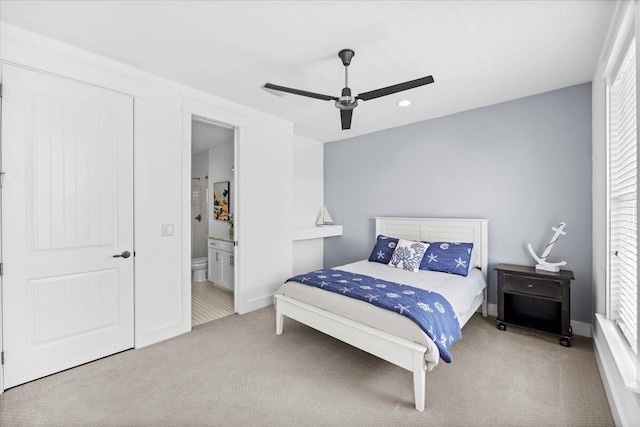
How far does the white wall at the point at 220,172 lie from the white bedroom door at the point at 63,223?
244 cm

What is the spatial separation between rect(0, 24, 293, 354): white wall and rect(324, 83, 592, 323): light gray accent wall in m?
1.74

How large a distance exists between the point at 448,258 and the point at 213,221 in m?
4.24

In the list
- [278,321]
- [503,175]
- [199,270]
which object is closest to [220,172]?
[199,270]

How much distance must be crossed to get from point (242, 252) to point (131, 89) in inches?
79.0

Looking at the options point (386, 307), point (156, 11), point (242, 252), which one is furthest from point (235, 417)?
point (156, 11)

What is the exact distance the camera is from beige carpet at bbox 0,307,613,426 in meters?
1.79

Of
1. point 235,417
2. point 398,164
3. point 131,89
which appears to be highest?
point 131,89

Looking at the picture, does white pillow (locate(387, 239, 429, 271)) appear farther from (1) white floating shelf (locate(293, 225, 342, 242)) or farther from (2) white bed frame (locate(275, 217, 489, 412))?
(1) white floating shelf (locate(293, 225, 342, 242))

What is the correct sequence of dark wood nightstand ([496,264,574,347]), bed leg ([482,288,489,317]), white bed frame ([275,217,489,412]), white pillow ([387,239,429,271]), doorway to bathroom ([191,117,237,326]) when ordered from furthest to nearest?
doorway to bathroom ([191,117,237,326]) → bed leg ([482,288,489,317]) → white pillow ([387,239,429,271]) → dark wood nightstand ([496,264,574,347]) → white bed frame ([275,217,489,412])

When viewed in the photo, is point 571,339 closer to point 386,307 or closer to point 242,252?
point 386,307

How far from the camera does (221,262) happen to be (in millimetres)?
4547

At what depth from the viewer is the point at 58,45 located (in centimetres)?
223

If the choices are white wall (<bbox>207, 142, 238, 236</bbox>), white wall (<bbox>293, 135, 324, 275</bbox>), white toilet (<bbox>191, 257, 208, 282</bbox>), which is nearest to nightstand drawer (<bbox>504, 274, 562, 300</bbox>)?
white wall (<bbox>293, 135, 324, 275</bbox>)

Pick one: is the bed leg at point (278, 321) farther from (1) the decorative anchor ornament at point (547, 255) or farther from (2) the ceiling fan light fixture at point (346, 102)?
(1) the decorative anchor ornament at point (547, 255)
